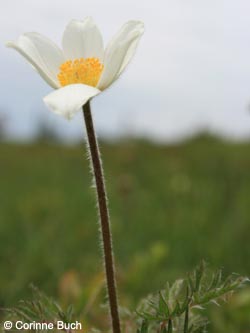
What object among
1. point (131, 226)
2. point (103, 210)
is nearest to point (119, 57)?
point (103, 210)

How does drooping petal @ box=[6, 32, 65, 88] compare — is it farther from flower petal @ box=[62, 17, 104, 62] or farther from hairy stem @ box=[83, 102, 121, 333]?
hairy stem @ box=[83, 102, 121, 333]

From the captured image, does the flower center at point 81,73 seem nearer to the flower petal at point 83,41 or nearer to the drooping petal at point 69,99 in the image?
the flower petal at point 83,41

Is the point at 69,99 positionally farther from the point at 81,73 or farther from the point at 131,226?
the point at 131,226

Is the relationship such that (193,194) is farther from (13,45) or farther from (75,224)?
(13,45)

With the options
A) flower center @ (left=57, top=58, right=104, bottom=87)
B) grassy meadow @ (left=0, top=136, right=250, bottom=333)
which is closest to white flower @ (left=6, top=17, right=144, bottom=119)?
flower center @ (left=57, top=58, right=104, bottom=87)

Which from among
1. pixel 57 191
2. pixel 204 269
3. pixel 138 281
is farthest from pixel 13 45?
pixel 57 191

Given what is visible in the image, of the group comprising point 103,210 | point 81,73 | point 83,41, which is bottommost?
point 103,210

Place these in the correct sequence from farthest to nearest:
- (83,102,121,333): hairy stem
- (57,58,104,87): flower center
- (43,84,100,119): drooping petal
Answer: (57,58,104,87): flower center
(83,102,121,333): hairy stem
(43,84,100,119): drooping petal
